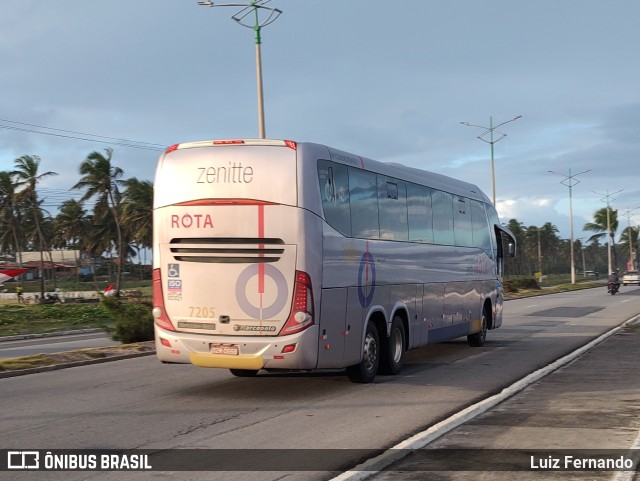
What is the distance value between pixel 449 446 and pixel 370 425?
152 cm

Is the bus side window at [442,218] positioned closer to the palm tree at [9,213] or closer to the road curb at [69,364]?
the road curb at [69,364]

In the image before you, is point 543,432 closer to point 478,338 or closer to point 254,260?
point 254,260

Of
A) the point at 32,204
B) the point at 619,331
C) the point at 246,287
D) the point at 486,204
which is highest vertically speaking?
the point at 32,204

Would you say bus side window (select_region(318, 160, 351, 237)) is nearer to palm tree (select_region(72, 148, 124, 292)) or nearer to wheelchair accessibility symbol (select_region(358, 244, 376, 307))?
wheelchair accessibility symbol (select_region(358, 244, 376, 307))

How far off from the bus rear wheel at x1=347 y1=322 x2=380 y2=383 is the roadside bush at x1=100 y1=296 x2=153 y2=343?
8.27 m

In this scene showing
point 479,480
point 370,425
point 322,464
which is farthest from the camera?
point 370,425

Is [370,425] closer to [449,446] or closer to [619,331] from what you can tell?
[449,446]

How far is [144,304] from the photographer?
20.2 meters

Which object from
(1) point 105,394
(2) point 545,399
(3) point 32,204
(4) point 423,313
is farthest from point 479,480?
(3) point 32,204

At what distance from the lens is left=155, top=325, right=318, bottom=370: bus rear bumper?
1075cm

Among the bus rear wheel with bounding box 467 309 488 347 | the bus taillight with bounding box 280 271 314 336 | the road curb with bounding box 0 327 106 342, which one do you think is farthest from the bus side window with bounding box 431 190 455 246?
the road curb with bounding box 0 327 106 342

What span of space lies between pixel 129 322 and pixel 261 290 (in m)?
9.50

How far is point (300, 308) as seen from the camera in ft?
35.4

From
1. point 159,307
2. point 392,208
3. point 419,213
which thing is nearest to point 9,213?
point 419,213
